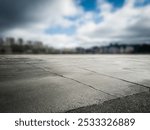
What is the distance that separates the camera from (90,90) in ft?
10.8

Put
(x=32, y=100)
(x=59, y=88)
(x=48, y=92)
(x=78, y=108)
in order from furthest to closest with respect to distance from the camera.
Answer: (x=59, y=88)
(x=48, y=92)
(x=32, y=100)
(x=78, y=108)

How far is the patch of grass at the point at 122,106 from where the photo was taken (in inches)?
89.3

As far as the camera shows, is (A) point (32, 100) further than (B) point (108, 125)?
Yes

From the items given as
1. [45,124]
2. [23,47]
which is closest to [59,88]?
[45,124]

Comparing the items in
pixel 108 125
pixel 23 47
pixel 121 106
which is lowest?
pixel 108 125

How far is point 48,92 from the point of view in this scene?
10.2ft

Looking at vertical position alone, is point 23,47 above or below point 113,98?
above

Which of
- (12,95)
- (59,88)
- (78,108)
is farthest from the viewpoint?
(59,88)

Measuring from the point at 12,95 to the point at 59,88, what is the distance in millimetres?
1095

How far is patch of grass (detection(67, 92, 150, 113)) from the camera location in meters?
2.27

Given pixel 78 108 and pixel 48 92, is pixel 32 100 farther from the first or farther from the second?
pixel 78 108

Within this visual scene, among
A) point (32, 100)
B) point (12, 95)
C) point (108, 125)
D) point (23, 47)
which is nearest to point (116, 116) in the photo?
point (108, 125)

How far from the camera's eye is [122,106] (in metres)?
2.43

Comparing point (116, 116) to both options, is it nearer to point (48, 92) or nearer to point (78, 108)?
point (78, 108)
